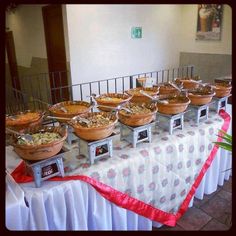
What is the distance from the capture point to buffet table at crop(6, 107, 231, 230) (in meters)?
0.86

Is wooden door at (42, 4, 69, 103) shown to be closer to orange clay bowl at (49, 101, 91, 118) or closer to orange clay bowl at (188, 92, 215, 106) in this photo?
orange clay bowl at (49, 101, 91, 118)

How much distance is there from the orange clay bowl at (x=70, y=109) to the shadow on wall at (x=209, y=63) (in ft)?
7.78

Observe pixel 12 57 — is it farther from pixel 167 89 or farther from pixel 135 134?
pixel 135 134

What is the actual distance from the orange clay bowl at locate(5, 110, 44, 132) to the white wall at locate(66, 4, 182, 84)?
162 cm

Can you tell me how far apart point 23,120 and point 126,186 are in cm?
57

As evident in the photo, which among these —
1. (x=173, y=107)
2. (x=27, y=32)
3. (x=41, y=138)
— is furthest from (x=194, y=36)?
(x=41, y=138)

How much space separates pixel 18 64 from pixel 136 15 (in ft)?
8.26

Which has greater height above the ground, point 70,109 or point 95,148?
point 70,109

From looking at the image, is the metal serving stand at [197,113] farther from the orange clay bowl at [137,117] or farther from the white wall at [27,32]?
the white wall at [27,32]

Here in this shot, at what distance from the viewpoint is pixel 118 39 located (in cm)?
292

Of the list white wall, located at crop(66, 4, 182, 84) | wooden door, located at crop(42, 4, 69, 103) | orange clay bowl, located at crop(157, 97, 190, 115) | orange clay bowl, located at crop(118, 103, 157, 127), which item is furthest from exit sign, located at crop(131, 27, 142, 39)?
orange clay bowl, located at crop(118, 103, 157, 127)

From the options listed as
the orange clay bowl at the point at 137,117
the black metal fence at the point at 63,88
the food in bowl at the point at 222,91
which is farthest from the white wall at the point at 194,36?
the orange clay bowl at the point at 137,117
